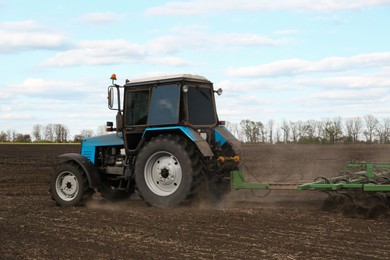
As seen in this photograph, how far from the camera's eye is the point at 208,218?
7582 millimetres

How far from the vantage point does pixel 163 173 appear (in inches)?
351

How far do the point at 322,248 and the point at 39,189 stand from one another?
29.8 feet

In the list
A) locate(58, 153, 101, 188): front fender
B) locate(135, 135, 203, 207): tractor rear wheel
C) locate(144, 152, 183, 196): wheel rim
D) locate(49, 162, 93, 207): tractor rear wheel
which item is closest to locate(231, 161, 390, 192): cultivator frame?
locate(135, 135, 203, 207): tractor rear wheel

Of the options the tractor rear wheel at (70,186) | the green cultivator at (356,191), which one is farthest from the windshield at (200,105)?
the tractor rear wheel at (70,186)

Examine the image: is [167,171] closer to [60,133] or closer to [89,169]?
[89,169]

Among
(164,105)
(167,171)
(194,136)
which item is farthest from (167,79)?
(167,171)

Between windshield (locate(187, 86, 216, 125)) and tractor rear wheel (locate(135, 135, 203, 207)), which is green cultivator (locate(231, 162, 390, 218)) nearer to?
tractor rear wheel (locate(135, 135, 203, 207))

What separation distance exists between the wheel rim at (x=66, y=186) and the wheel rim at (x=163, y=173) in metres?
1.64

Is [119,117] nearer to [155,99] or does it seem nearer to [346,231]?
[155,99]

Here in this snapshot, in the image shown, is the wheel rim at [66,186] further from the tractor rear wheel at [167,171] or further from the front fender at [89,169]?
the tractor rear wheel at [167,171]

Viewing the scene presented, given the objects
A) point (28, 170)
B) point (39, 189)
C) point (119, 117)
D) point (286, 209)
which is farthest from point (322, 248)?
point (28, 170)

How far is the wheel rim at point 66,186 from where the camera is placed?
9.82 metres

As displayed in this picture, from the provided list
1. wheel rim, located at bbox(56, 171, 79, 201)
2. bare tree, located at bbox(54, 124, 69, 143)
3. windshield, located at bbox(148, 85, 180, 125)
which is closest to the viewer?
windshield, located at bbox(148, 85, 180, 125)

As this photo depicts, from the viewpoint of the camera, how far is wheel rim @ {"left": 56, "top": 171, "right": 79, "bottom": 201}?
32.2ft
